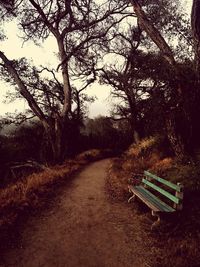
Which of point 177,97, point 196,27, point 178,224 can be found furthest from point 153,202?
point 196,27

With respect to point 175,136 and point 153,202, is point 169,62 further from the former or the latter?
point 153,202

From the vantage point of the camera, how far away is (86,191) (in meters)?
9.55

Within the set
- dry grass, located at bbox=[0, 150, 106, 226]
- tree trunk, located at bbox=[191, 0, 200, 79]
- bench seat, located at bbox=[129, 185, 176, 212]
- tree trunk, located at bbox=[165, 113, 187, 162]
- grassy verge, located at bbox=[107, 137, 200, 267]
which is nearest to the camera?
grassy verge, located at bbox=[107, 137, 200, 267]

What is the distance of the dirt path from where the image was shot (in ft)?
15.8

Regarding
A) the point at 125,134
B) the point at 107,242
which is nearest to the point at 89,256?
the point at 107,242

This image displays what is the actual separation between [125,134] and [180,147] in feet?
67.5

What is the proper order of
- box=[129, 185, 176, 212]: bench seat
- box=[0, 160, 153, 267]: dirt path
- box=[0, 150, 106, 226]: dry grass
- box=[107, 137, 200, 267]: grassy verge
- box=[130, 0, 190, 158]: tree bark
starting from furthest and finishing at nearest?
1. box=[130, 0, 190, 158]: tree bark
2. box=[0, 150, 106, 226]: dry grass
3. box=[129, 185, 176, 212]: bench seat
4. box=[0, 160, 153, 267]: dirt path
5. box=[107, 137, 200, 267]: grassy verge

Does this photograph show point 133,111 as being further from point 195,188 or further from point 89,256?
point 89,256

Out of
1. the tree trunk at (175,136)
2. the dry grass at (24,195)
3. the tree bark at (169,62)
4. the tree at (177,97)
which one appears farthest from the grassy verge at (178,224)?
the dry grass at (24,195)

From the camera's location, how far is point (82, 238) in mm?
5648

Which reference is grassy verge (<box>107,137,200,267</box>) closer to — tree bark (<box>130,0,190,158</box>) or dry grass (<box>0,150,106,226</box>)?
tree bark (<box>130,0,190,158</box>)

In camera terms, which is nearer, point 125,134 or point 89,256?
point 89,256

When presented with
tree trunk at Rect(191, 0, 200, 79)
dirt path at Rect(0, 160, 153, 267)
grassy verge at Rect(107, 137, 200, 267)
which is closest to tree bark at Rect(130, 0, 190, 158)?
grassy verge at Rect(107, 137, 200, 267)

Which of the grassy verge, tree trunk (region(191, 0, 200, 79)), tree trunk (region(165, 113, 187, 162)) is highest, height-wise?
tree trunk (region(191, 0, 200, 79))
